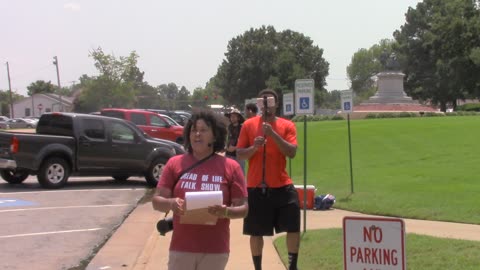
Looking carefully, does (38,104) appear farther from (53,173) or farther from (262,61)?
(53,173)

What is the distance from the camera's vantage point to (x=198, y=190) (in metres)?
4.07

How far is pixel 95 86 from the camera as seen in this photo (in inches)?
2355

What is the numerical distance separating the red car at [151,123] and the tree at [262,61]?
60696mm

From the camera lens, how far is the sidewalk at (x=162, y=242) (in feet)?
26.1

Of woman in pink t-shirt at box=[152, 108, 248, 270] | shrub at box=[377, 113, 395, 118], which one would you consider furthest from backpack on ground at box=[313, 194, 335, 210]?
shrub at box=[377, 113, 395, 118]

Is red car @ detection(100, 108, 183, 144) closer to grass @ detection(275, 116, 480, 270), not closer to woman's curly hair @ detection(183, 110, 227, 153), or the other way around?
grass @ detection(275, 116, 480, 270)

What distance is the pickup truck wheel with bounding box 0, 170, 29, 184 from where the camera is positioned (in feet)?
53.4

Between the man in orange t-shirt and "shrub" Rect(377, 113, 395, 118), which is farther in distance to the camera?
"shrub" Rect(377, 113, 395, 118)

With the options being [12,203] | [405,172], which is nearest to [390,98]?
[405,172]

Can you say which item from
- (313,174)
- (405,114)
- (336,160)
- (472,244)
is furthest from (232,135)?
(405,114)

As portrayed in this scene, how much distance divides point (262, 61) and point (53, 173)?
76.3 meters

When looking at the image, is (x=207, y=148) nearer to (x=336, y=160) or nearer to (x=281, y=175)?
(x=281, y=175)

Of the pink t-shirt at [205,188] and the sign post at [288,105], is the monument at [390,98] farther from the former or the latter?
the pink t-shirt at [205,188]

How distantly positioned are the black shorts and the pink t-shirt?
221 cm
